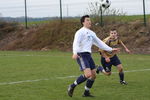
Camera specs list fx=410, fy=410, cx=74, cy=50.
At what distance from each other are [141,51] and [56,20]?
11865 millimetres

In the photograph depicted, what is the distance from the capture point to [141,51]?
26250mm

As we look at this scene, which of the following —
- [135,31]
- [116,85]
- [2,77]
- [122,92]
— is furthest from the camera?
[135,31]

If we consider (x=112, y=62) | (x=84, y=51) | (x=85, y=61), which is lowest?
(x=112, y=62)

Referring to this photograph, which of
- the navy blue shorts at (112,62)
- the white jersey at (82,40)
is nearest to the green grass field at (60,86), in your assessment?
the navy blue shorts at (112,62)

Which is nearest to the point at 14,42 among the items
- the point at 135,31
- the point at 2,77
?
the point at 135,31

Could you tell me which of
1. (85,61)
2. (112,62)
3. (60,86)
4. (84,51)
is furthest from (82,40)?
(112,62)

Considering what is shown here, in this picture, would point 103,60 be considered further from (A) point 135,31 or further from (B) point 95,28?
(B) point 95,28

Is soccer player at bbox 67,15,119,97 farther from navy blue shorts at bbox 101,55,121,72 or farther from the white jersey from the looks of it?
navy blue shorts at bbox 101,55,121,72

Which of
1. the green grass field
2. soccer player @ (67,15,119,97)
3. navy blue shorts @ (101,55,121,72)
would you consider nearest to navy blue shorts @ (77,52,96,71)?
soccer player @ (67,15,119,97)

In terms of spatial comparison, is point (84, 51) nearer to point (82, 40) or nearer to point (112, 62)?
point (82, 40)

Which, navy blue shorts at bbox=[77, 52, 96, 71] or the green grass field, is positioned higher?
navy blue shorts at bbox=[77, 52, 96, 71]

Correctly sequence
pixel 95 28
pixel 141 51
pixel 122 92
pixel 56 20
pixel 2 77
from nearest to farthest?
pixel 122 92, pixel 2 77, pixel 141 51, pixel 95 28, pixel 56 20

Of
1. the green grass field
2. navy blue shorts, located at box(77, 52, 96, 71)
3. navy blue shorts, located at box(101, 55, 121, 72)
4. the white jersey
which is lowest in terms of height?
the green grass field

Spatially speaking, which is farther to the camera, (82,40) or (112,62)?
(112,62)
